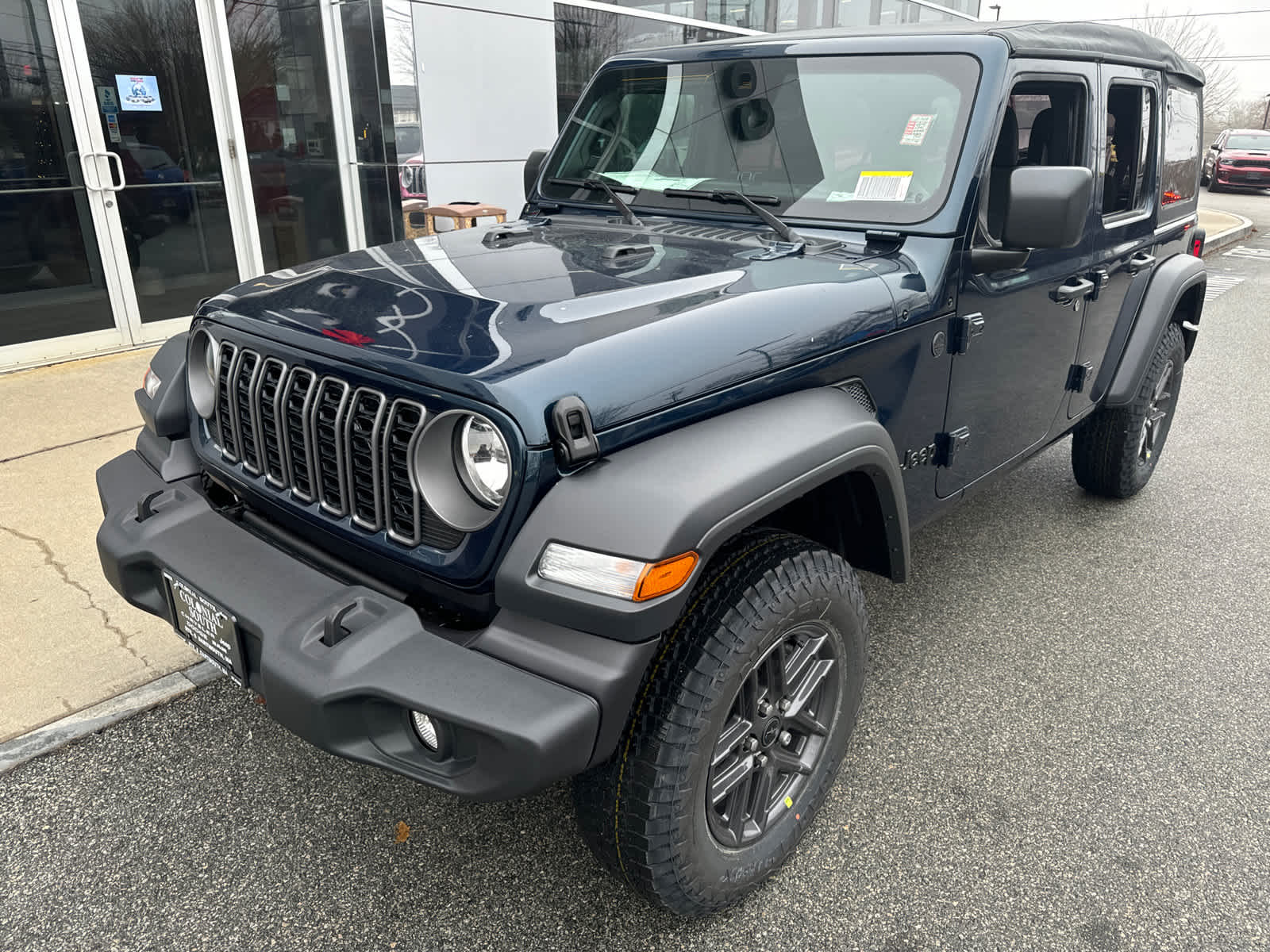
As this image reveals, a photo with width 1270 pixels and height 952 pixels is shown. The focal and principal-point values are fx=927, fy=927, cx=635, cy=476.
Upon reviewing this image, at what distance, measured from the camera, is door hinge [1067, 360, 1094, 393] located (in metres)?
3.44

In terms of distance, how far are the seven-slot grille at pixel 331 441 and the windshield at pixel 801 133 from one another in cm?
145

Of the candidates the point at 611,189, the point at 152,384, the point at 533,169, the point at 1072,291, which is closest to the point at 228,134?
the point at 533,169

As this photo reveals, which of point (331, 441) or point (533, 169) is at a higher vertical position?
point (533, 169)

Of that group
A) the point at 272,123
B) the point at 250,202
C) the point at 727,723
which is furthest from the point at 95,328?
the point at 727,723

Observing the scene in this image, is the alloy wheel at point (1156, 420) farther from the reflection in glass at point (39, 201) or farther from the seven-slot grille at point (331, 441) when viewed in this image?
the reflection in glass at point (39, 201)

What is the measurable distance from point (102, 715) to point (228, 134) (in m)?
5.36

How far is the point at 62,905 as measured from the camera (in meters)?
2.14

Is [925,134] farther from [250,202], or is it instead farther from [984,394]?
[250,202]

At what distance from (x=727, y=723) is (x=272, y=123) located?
6.71 meters

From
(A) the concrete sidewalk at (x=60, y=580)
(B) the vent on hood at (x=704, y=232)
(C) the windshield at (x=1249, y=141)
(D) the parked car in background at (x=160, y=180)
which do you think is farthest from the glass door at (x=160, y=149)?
(C) the windshield at (x=1249, y=141)

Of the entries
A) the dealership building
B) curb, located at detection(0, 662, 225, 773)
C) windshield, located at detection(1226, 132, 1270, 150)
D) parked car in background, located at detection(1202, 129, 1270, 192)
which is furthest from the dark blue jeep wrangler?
Answer: windshield, located at detection(1226, 132, 1270, 150)

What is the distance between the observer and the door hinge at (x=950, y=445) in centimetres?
274

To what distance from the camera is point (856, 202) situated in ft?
8.86

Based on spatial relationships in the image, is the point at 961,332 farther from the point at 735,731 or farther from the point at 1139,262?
the point at 1139,262
